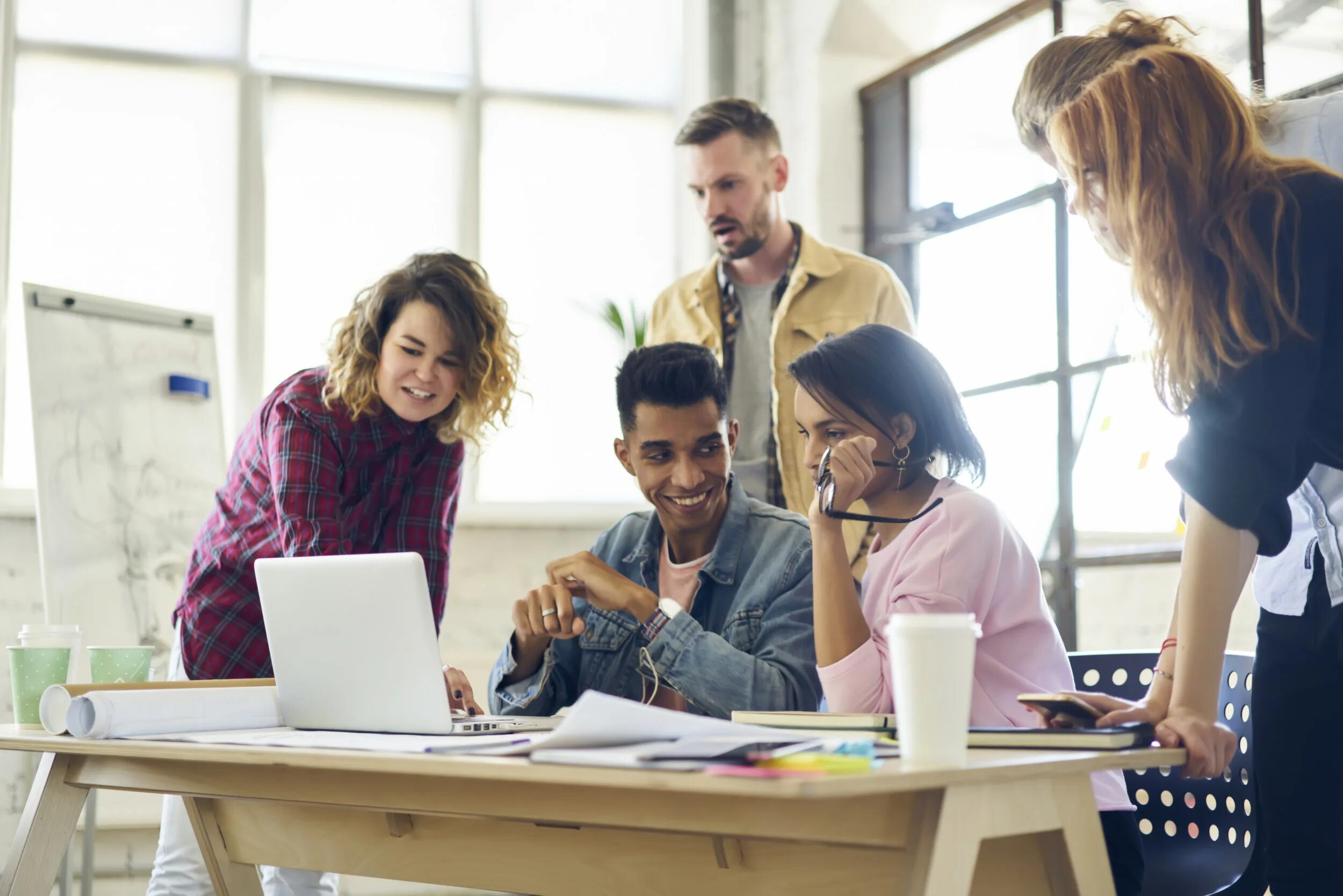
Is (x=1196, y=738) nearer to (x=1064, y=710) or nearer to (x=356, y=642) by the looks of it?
(x=1064, y=710)

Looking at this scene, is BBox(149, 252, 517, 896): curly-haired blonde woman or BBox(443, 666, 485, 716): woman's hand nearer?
BBox(443, 666, 485, 716): woman's hand

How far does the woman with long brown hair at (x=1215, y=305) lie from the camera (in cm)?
109

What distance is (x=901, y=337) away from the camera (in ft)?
5.35

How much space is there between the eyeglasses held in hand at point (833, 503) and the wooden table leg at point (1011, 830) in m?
0.49

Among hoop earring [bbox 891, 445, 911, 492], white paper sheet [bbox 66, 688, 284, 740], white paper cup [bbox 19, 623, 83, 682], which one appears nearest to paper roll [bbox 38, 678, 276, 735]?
white paper sheet [bbox 66, 688, 284, 740]

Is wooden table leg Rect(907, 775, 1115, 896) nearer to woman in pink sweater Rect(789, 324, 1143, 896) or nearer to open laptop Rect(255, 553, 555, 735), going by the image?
woman in pink sweater Rect(789, 324, 1143, 896)

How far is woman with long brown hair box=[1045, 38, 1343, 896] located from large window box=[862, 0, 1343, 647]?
55.4 inches

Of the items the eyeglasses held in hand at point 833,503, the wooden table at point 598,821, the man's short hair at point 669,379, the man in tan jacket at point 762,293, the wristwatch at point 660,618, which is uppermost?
the man in tan jacket at point 762,293

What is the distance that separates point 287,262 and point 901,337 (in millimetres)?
2572

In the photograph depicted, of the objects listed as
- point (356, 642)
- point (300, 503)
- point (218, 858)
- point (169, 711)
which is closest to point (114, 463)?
point (300, 503)

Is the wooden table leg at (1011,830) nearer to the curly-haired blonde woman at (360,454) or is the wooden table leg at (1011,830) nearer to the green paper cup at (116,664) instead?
the green paper cup at (116,664)

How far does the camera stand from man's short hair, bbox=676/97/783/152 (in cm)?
276

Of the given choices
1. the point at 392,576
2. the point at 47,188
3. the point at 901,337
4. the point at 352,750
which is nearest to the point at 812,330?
the point at 901,337

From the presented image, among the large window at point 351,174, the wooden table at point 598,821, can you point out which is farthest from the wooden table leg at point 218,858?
the large window at point 351,174
